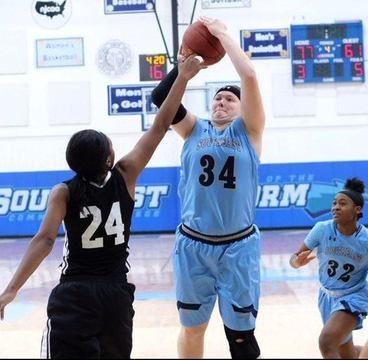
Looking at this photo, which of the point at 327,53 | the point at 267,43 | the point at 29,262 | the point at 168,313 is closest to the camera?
the point at 29,262

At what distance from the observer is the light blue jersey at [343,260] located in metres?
3.62

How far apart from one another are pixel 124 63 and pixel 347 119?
4.07 meters

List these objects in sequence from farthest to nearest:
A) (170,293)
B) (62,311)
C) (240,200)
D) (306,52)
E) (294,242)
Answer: (306,52) < (294,242) < (170,293) < (240,200) < (62,311)

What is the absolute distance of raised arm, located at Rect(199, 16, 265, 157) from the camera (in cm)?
309

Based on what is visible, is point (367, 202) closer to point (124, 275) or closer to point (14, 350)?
point (14, 350)

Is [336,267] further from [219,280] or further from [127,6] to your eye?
[127,6]

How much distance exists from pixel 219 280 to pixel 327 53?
832 centimetres

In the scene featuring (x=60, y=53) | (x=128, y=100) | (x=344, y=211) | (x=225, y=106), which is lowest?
(x=344, y=211)

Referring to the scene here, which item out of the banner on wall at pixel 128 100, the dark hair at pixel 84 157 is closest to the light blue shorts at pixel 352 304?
the dark hair at pixel 84 157

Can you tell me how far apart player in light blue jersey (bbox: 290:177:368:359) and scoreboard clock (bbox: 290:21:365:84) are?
739 centimetres

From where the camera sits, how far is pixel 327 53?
10.7 metres

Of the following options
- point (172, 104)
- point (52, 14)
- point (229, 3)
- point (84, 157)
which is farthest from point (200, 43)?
point (52, 14)

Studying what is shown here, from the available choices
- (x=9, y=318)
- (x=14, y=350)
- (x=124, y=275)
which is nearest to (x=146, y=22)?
(x=9, y=318)

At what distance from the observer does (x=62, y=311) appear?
94.4 inches
